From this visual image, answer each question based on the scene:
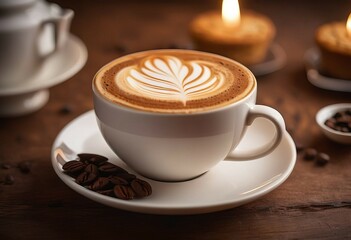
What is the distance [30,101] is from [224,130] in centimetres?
56

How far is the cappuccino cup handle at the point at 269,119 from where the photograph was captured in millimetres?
896

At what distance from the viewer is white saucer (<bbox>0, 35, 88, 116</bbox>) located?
120cm

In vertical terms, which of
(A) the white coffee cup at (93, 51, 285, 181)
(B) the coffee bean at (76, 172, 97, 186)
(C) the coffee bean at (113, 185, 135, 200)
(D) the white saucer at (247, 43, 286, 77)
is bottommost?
(D) the white saucer at (247, 43, 286, 77)

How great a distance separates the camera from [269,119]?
35.5 inches

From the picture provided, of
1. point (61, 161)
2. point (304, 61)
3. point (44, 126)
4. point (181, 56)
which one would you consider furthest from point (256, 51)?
point (61, 161)

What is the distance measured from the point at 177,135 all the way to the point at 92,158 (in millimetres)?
192

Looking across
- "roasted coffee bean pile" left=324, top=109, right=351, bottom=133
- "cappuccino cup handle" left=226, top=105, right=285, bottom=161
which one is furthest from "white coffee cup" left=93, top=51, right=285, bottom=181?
→ "roasted coffee bean pile" left=324, top=109, right=351, bottom=133

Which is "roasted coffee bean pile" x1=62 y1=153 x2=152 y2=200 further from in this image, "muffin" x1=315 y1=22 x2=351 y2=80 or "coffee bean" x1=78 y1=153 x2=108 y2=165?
"muffin" x1=315 y1=22 x2=351 y2=80

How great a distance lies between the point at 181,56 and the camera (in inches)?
41.6

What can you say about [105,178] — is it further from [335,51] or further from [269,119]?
[335,51]

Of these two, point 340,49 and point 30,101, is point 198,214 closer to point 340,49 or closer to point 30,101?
point 30,101

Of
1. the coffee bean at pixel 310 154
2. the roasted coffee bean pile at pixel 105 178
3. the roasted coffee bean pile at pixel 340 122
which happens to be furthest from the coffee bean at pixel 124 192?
the roasted coffee bean pile at pixel 340 122

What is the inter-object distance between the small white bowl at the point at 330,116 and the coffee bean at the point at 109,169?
18.1 inches

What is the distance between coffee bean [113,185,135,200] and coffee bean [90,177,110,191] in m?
0.02
